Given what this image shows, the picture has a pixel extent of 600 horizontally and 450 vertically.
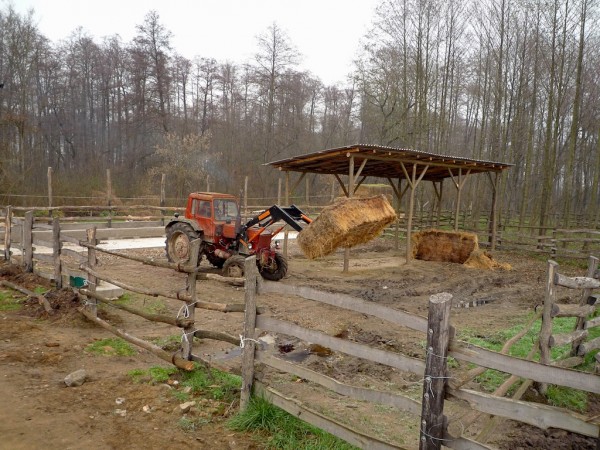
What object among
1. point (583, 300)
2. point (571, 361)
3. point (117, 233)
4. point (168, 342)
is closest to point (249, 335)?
point (168, 342)

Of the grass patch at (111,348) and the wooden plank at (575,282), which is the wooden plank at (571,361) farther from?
the grass patch at (111,348)

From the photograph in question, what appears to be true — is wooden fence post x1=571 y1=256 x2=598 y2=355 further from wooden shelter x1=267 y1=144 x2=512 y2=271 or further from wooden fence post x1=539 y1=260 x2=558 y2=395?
wooden shelter x1=267 y1=144 x2=512 y2=271

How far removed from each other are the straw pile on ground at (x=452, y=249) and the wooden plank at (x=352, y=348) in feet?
37.8

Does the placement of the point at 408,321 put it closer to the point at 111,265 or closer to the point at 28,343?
the point at 28,343

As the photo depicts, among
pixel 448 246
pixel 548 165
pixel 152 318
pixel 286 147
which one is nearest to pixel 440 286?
pixel 448 246

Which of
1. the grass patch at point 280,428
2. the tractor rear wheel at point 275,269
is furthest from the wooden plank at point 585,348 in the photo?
the tractor rear wheel at point 275,269

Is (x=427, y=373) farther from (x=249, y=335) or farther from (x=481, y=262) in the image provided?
(x=481, y=262)

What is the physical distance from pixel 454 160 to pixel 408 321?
1238 centimetres

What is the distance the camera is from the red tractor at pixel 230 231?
10.3 m

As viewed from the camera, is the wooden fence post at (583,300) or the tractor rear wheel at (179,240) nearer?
the wooden fence post at (583,300)

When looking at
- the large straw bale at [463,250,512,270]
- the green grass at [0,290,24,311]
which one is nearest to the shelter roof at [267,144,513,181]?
the large straw bale at [463,250,512,270]

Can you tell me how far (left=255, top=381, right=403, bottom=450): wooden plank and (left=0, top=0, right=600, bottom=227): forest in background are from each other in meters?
18.5

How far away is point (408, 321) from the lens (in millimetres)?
2938

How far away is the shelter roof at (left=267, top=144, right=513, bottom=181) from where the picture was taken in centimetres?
1201
